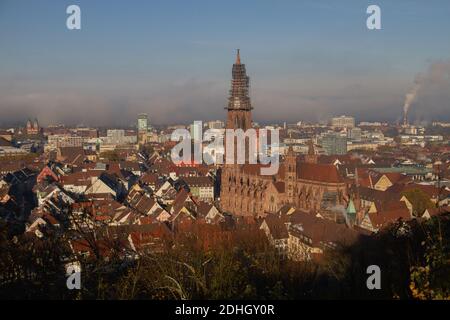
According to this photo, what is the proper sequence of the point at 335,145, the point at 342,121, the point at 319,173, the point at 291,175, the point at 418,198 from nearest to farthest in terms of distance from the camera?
the point at 418,198 → the point at 319,173 → the point at 291,175 → the point at 335,145 → the point at 342,121

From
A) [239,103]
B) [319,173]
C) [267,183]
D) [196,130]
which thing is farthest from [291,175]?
[196,130]

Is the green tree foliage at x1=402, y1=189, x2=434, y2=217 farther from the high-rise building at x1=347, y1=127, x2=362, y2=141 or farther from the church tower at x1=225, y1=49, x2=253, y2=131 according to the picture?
the high-rise building at x1=347, y1=127, x2=362, y2=141

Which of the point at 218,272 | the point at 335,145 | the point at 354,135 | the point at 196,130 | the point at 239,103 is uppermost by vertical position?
the point at 239,103

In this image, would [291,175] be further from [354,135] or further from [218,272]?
[354,135]

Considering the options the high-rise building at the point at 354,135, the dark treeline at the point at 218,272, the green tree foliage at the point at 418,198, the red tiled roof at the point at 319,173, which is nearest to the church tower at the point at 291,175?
the red tiled roof at the point at 319,173

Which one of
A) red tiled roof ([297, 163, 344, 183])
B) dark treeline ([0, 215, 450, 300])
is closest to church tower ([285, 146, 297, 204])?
red tiled roof ([297, 163, 344, 183])

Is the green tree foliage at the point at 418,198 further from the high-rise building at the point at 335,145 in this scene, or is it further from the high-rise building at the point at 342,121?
the high-rise building at the point at 342,121

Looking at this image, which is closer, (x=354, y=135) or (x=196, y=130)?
(x=196, y=130)

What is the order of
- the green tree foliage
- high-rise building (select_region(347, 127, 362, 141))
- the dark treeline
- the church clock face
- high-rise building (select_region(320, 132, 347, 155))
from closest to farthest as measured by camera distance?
the dark treeline → the green tree foliage → the church clock face → high-rise building (select_region(320, 132, 347, 155)) → high-rise building (select_region(347, 127, 362, 141))
